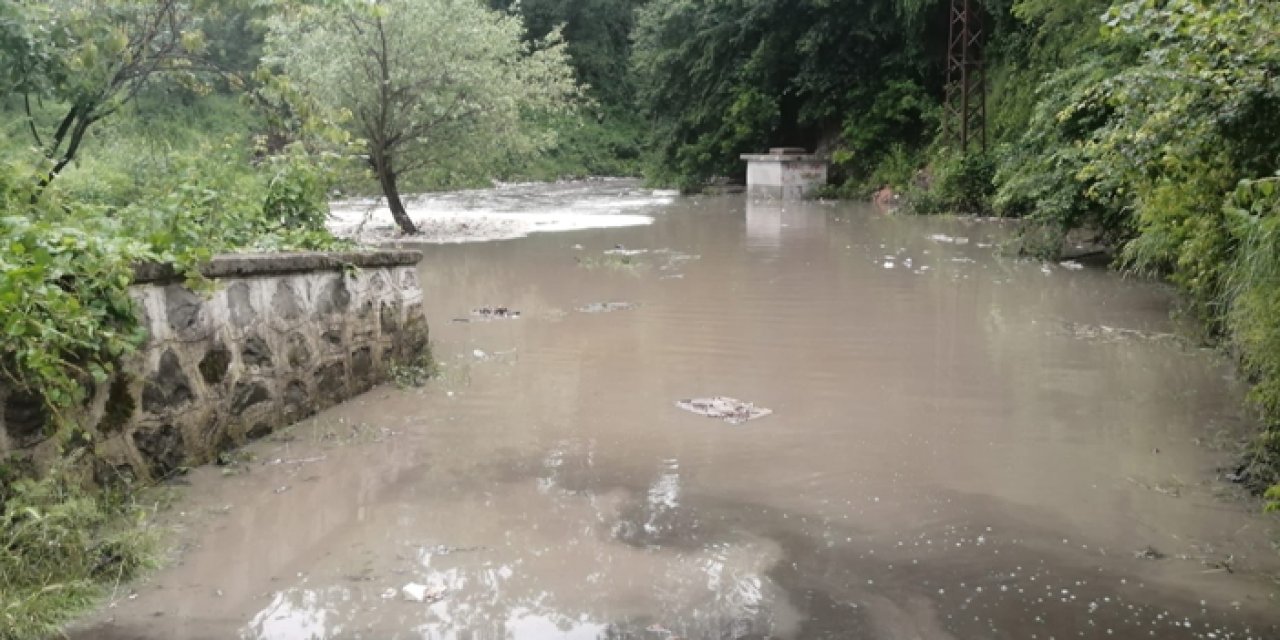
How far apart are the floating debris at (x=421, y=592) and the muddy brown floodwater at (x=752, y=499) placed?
0.05m

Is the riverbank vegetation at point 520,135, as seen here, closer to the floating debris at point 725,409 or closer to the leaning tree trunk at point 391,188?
the leaning tree trunk at point 391,188

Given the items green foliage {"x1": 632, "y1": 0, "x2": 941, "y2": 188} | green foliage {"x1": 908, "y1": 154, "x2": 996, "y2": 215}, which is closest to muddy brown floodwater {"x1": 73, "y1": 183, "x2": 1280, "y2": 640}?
green foliage {"x1": 908, "y1": 154, "x2": 996, "y2": 215}

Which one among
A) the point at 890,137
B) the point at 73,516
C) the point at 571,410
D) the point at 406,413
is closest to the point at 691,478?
the point at 571,410

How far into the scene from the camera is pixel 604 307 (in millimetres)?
11641

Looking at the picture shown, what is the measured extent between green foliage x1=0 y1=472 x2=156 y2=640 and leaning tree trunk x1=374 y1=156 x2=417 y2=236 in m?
15.3

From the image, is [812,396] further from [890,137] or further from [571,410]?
[890,137]

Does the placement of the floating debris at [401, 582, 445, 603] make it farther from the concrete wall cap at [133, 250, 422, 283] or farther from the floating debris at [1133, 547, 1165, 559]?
the floating debris at [1133, 547, 1165, 559]

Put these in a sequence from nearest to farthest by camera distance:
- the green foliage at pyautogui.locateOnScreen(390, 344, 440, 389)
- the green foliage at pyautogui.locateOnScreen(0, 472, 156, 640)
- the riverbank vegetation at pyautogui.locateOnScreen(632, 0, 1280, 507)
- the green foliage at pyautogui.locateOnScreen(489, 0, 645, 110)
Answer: the green foliage at pyautogui.locateOnScreen(0, 472, 156, 640) → the riverbank vegetation at pyautogui.locateOnScreen(632, 0, 1280, 507) → the green foliage at pyautogui.locateOnScreen(390, 344, 440, 389) → the green foliage at pyautogui.locateOnScreen(489, 0, 645, 110)

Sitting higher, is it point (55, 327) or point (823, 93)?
point (823, 93)

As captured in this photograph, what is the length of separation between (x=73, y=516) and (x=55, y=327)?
84 cm

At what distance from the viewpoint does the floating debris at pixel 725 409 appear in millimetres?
7027

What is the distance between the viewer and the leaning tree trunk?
19.4 m

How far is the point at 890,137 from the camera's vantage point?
3114 cm

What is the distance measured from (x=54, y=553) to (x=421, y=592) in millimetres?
1473
